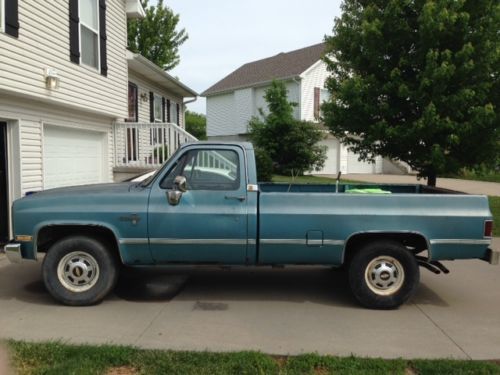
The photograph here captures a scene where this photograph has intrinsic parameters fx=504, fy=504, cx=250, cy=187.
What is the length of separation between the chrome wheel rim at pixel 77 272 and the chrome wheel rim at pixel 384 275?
9.97 feet

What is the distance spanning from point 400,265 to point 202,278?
8.92 feet

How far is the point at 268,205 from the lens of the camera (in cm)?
549

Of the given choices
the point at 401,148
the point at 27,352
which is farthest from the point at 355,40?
the point at 27,352

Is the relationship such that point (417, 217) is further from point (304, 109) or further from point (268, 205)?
point (304, 109)

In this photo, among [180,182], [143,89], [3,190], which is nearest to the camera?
[180,182]

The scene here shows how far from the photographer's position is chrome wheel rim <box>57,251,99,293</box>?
5555mm

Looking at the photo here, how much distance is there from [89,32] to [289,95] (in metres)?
18.3

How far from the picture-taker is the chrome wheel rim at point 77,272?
5.55 meters

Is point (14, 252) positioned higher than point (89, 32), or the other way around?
point (89, 32)

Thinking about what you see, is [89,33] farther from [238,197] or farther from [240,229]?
[240,229]

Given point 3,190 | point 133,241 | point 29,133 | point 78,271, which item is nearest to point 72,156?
point 29,133

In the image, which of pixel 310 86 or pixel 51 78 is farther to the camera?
pixel 310 86

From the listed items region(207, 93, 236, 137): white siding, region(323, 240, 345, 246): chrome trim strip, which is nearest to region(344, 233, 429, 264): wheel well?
region(323, 240, 345, 246): chrome trim strip

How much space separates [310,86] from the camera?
2798 centimetres
